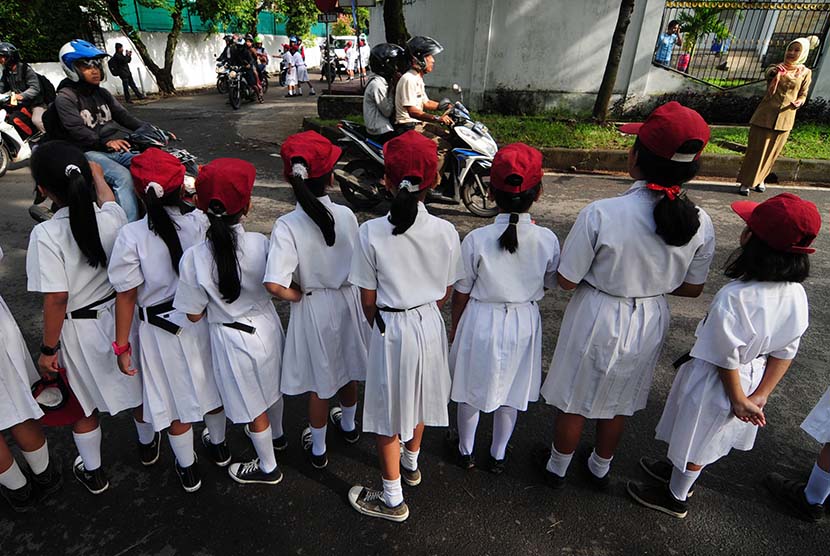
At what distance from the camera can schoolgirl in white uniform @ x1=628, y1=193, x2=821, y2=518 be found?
1731 mm

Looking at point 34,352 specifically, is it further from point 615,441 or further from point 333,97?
point 333,97

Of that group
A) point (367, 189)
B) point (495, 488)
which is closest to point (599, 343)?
point (495, 488)

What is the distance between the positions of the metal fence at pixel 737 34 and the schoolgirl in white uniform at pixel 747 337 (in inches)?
409

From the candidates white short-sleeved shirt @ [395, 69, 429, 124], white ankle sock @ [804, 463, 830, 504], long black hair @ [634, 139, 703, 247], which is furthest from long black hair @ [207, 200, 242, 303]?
white short-sleeved shirt @ [395, 69, 429, 124]

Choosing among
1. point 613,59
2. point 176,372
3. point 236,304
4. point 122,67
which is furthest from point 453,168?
point 122,67

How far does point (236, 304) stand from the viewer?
2057 millimetres

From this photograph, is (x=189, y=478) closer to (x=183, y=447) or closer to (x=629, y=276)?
(x=183, y=447)

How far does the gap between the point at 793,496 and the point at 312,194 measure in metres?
2.53

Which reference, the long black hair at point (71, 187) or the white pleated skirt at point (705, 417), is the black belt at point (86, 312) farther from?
the white pleated skirt at point (705, 417)

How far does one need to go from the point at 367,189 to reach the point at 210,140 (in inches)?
206

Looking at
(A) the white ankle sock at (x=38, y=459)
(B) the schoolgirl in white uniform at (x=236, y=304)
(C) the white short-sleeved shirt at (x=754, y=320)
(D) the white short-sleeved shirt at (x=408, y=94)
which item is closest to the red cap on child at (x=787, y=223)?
(C) the white short-sleeved shirt at (x=754, y=320)

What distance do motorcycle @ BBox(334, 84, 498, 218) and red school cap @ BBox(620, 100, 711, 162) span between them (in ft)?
12.3

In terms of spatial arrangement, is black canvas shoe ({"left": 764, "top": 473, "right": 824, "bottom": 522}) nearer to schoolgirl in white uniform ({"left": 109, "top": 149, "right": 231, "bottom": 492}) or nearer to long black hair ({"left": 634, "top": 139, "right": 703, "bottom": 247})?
long black hair ({"left": 634, "top": 139, "right": 703, "bottom": 247})

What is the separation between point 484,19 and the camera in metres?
10.8
